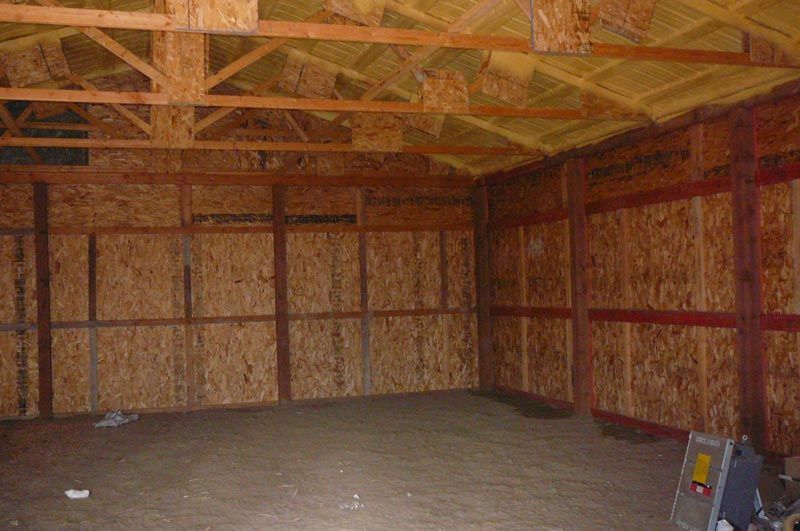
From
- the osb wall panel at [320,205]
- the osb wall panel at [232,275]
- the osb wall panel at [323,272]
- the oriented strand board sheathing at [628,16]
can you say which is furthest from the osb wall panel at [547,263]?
the oriented strand board sheathing at [628,16]

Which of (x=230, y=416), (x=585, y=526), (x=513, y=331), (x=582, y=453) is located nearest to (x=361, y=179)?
(x=513, y=331)

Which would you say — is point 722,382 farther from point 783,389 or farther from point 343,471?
point 343,471

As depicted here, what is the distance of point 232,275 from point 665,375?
6384 mm

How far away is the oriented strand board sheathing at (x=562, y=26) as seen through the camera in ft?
16.1

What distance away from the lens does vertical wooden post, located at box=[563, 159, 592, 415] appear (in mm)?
8945

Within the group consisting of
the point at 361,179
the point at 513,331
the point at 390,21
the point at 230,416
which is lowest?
the point at 230,416

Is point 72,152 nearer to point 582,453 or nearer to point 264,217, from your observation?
point 264,217

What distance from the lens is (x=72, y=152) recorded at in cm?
1013

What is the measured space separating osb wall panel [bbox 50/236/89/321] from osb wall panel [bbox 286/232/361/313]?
300 centimetres

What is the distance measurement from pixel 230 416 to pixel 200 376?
1032 mm

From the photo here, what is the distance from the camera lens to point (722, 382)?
6.80 metres

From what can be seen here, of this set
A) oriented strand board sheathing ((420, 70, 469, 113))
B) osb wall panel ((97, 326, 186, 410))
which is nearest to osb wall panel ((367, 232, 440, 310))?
osb wall panel ((97, 326, 186, 410))

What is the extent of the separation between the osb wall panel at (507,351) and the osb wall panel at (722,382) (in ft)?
12.5

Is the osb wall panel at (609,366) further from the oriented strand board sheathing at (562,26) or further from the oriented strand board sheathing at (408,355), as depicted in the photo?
the oriented strand board sheathing at (562,26)
